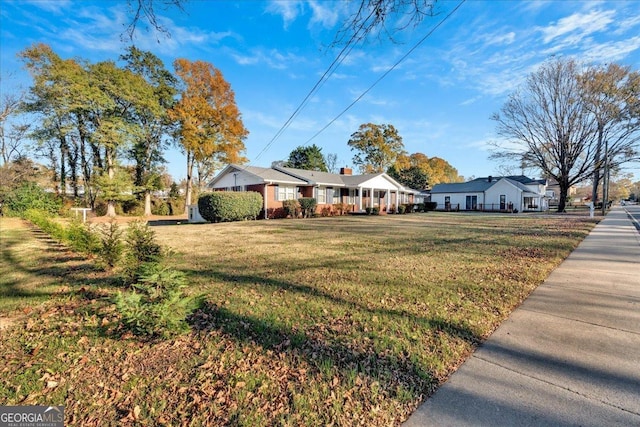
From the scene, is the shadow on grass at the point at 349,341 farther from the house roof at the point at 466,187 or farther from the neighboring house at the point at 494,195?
the house roof at the point at 466,187

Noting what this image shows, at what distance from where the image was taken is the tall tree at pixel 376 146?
149 ft

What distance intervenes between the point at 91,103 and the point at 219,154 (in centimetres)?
1077

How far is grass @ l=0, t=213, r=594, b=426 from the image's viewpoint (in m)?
2.09

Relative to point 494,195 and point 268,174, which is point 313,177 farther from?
point 494,195

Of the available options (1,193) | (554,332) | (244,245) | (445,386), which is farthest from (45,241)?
(1,193)

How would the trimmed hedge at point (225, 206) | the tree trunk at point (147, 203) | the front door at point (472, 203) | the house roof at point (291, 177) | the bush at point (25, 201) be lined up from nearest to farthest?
the trimmed hedge at point (225, 206), the bush at point (25, 201), the house roof at point (291, 177), the tree trunk at point (147, 203), the front door at point (472, 203)

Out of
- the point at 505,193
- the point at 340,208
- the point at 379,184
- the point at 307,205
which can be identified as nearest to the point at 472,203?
the point at 505,193

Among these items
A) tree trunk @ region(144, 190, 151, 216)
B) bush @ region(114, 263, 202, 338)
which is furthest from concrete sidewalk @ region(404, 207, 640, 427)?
tree trunk @ region(144, 190, 151, 216)

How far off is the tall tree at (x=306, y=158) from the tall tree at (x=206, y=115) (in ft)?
54.5

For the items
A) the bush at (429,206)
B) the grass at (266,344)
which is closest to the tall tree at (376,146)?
the bush at (429,206)

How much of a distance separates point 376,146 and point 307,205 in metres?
27.5

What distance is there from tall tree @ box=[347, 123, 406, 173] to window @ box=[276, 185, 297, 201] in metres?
26.2

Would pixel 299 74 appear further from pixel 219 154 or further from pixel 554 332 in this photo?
pixel 219 154

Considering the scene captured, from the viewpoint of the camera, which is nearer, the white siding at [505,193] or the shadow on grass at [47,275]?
the shadow on grass at [47,275]
